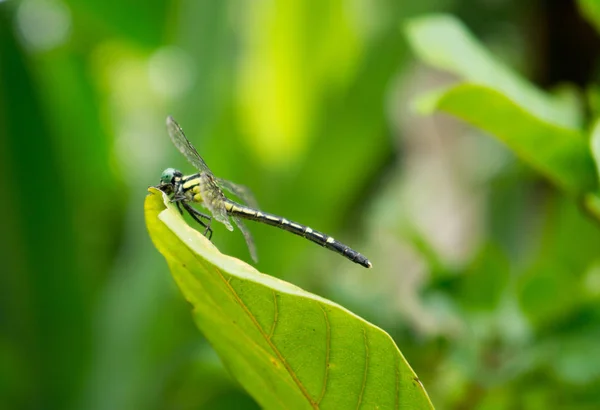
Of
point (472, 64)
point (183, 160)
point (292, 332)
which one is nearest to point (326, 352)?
point (292, 332)

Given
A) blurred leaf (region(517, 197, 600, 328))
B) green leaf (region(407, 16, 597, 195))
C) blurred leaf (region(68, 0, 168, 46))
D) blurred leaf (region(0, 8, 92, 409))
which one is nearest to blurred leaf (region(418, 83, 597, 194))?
green leaf (region(407, 16, 597, 195))

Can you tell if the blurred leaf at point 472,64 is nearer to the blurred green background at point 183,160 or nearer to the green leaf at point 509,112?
the green leaf at point 509,112

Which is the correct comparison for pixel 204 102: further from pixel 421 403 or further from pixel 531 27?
pixel 421 403

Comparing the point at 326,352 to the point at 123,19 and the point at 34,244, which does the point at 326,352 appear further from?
the point at 123,19

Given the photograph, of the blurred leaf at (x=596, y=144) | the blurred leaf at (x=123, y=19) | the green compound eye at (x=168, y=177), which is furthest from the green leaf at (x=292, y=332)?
the blurred leaf at (x=123, y=19)

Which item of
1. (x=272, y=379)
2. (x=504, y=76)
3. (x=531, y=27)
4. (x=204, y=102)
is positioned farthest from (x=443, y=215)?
(x=272, y=379)

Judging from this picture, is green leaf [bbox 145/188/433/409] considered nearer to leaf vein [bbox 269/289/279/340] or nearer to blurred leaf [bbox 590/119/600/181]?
leaf vein [bbox 269/289/279/340]
